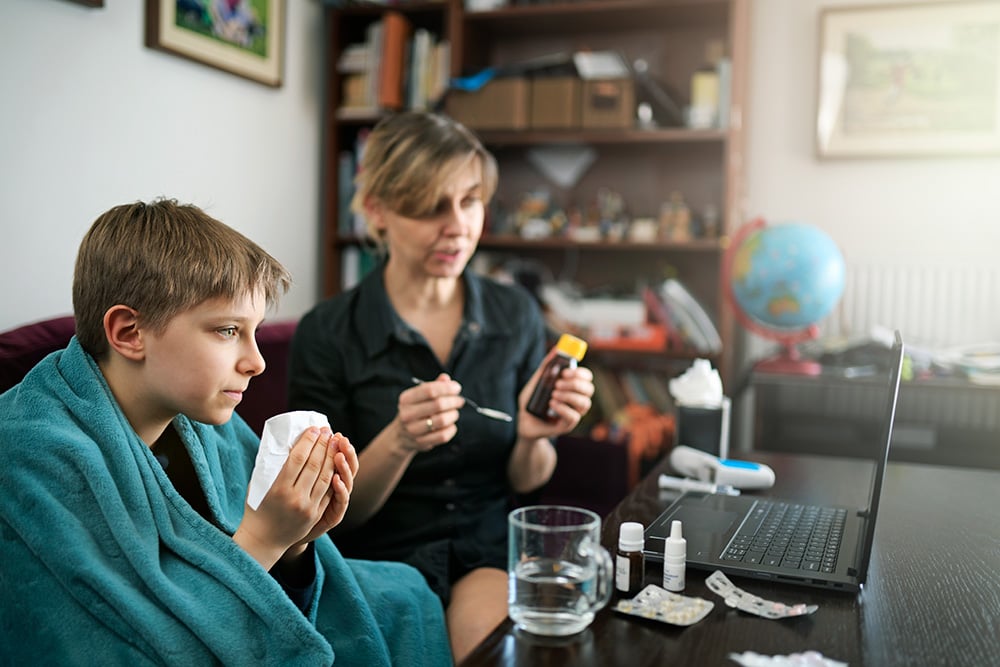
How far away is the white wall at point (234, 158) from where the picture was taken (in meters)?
1.99

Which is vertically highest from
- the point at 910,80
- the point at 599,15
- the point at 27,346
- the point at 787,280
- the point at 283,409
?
the point at 599,15

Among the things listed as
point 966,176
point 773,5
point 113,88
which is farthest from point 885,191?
point 113,88

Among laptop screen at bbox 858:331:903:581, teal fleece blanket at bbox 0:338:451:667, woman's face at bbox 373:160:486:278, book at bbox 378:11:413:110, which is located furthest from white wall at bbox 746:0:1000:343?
teal fleece blanket at bbox 0:338:451:667

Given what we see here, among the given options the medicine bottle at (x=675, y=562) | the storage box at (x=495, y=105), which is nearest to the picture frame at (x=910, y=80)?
the storage box at (x=495, y=105)

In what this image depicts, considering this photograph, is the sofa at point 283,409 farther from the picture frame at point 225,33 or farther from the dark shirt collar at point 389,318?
the picture frame at point 225,33

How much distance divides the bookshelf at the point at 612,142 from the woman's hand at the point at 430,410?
5.56 feet

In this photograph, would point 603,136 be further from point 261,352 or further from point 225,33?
point 261,352

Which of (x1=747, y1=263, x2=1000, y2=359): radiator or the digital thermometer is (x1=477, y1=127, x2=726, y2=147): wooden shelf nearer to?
(x1=747, y1=263, x2=1000, y2=359): radiator

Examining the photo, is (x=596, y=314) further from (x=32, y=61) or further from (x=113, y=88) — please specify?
(x=32, y=61)

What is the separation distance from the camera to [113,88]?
2240 mm

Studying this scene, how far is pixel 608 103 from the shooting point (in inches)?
113

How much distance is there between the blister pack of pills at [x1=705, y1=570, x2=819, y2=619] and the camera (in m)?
0.86

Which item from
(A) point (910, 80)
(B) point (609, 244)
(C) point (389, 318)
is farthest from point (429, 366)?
(A) point (910, 80)

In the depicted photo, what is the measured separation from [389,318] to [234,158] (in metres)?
1.43
